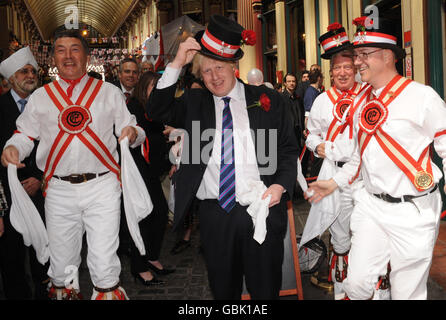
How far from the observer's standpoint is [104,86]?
12.2 ft

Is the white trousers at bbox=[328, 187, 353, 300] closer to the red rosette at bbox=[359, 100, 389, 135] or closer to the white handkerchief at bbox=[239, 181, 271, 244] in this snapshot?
the red rosette at bbox=[359, 100, 389, 135]

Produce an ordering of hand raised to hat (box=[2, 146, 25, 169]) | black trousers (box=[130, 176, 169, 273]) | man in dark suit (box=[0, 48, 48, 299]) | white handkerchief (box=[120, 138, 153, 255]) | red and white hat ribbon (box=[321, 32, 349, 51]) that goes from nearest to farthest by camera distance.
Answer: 1. hand raised to hat (box=[2, 146, 25, 169])
2. white handkerchief (box=[120, 138, 153, 255])
3. man in dark suit (box=[0, 48, 48, 299])
4. red and white hat ribbon (box=[321, 32, 349, 51])
5. black trousers (box=[130, 176, 169, 273])

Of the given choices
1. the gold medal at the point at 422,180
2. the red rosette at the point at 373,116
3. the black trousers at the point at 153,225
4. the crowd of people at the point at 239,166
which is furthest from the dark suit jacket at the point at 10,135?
the gold medal at the point at 422,180

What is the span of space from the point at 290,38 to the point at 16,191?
13218mm

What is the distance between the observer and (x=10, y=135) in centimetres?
393

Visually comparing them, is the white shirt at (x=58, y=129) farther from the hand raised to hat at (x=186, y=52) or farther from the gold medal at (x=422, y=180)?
the gold medal at (x=422, y=180)

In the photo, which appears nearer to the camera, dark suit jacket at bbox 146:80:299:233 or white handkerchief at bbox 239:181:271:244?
white handkerchief at bbox 239:181:271:244

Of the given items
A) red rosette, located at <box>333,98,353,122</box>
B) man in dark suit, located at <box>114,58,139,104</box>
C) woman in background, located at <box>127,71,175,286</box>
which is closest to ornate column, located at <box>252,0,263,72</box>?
man in dark suit, located at <box>114,58,139,104</box>

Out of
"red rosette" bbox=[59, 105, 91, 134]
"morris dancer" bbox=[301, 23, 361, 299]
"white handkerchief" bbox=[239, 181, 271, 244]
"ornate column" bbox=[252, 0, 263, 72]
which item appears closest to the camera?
"white handkerchief" bbox=[239, 181, 271, 244]

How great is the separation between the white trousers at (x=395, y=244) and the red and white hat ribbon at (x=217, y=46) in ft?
4.07

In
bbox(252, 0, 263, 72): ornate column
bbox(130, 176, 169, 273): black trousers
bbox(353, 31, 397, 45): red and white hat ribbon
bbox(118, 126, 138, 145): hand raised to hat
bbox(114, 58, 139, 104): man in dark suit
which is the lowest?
bbox(130, 176, 169, 273): black trousers

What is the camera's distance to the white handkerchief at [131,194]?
11.8 feet

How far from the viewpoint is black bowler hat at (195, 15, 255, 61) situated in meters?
2.84

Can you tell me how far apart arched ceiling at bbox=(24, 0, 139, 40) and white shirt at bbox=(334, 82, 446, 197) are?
37.1m
